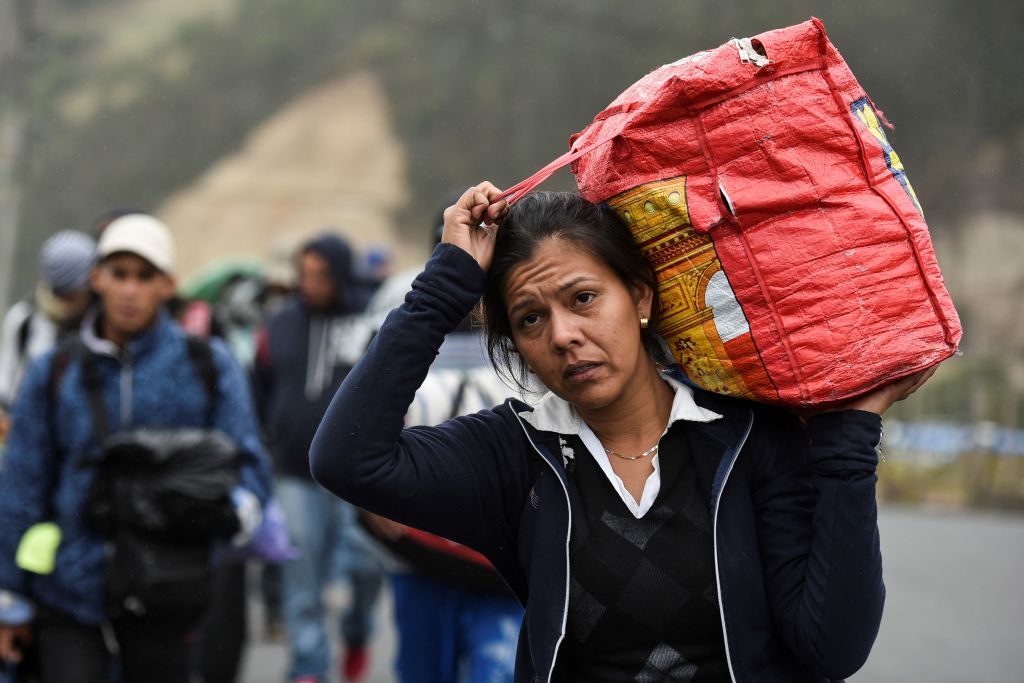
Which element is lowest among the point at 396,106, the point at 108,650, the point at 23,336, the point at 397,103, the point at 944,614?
the point at 944,614

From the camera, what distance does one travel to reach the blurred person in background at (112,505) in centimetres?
392

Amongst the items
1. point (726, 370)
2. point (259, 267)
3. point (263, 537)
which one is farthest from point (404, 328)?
point (259, 267)

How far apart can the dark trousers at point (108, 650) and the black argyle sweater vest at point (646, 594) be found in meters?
2.22

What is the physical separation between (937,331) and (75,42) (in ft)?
178

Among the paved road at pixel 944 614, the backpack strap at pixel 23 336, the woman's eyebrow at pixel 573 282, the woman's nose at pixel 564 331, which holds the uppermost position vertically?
the backpack strap at pixel 23 336

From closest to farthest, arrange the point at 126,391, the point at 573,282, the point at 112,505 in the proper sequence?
the point at 573,282
the point at 112,505
the point at 126,391

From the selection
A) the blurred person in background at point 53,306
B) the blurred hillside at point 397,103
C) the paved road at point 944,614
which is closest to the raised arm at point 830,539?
the blurred person in background at point 53,306

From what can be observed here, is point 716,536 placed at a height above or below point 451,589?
above

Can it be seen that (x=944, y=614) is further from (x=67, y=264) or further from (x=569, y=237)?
(x=569, y=237)

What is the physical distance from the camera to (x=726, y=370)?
2.32 metres

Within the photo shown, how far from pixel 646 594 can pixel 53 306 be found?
4.21 metres

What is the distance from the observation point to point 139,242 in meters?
4.32

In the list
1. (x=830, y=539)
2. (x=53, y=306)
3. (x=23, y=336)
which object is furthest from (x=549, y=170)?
(x=23, y=336)

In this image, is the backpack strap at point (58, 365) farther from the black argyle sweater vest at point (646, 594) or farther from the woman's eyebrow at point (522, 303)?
the black argyle sweater vest at point (646, 594)
